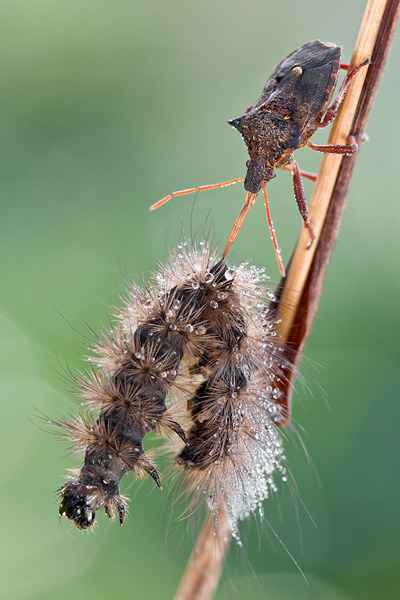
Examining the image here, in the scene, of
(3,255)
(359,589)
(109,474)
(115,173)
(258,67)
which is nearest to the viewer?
(109,474)

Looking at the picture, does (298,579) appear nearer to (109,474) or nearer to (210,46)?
(109,474)

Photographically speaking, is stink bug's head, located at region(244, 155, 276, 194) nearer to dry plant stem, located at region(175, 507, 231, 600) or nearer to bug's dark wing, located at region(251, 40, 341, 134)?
bug's dark wing, located at region(251, 40, 341, 134)

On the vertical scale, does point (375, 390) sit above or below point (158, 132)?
below

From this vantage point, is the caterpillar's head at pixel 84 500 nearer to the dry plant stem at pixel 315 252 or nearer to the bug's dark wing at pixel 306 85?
the dry plant stem at pixel 315 252

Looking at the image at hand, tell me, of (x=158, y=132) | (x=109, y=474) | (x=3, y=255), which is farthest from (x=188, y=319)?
(x=158, y=132)

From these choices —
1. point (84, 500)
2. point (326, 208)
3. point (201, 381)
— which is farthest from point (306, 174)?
point (84, 500)

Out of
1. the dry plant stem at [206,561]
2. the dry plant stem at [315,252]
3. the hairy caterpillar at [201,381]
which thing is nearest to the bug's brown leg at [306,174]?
the dry plant stem at [315,252]
